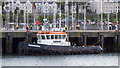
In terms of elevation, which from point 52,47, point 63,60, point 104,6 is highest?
point 104,6

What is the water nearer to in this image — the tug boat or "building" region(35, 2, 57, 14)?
the tug boat

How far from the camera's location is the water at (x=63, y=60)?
193ft

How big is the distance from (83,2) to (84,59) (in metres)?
69.3

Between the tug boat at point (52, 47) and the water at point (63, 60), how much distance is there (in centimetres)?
140

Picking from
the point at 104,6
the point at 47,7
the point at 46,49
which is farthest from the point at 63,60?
the point at 104,6

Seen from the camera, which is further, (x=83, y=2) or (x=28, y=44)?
(x=83, y=2)

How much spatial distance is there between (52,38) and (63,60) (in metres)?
9.36

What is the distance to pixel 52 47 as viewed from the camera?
71125 millimetres

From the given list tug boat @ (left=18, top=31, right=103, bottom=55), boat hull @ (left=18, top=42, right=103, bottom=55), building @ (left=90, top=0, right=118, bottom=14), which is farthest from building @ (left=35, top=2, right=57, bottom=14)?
boat hull @ (left=18, top=42, right=103, bottom=55)

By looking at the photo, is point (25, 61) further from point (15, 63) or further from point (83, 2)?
point (83, 2)

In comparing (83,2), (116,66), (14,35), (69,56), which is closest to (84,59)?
(69,56)

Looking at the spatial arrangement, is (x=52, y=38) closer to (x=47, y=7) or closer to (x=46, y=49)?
(x=46, y=49)

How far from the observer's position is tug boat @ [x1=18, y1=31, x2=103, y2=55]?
70.9 meters

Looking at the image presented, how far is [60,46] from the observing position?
2815 inches
